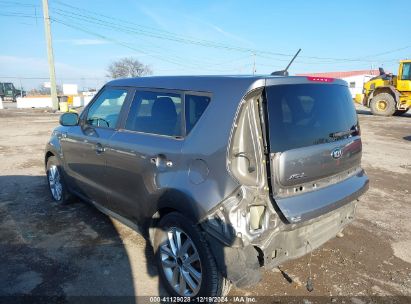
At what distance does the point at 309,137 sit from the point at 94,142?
7.45 feet

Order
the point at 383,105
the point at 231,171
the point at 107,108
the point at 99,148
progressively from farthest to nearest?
the point at 383,105, the point at 107,108, the point at 99,148, the point at 231,171

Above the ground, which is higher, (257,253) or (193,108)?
(193,108)

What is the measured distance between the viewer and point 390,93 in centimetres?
1956

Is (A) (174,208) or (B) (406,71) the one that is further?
(B) (406,71)

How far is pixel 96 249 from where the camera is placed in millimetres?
3557

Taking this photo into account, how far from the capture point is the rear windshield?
2354 millimetres

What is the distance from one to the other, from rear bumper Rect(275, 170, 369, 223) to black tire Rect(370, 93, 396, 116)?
19283mm

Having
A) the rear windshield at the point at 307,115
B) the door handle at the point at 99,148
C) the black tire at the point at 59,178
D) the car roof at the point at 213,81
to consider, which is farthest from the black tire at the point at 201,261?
the black tire at the point at 59,178

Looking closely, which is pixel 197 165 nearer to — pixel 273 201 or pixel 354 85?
pixel 273 201

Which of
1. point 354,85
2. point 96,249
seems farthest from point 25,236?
point 354,85

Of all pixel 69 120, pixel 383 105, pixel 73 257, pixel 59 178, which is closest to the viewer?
pixel 73 257

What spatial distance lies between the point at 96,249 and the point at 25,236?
97 cm

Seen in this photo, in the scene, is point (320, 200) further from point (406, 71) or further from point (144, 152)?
point (406, 71)

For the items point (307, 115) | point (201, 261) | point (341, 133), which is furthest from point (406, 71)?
point (201, 261)
